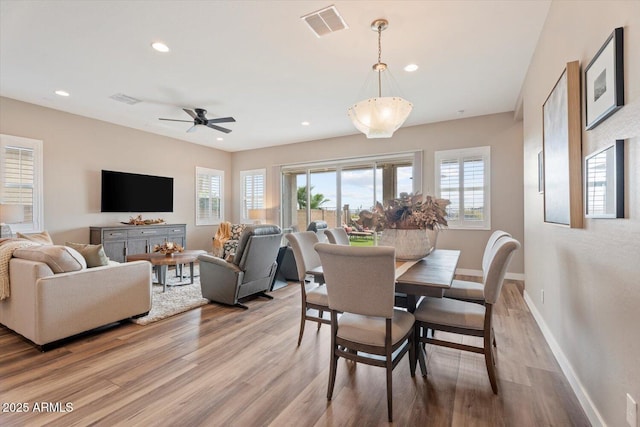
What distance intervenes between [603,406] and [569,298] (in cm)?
72

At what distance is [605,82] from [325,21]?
6.82ft

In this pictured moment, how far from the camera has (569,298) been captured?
2055mm

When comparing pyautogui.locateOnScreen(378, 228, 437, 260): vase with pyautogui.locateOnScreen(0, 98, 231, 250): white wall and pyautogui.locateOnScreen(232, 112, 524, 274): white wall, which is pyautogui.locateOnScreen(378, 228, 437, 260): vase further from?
pyautogui.locateOnScreen(0, 98, 231, 250): white wall

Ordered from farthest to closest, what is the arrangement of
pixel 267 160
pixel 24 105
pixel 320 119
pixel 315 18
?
pixel 267 160
pixel 320 119
pixel 24 105
pixel 315 18

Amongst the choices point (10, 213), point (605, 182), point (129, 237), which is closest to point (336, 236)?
point (605, 182)

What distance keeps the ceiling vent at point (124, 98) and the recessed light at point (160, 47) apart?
1.63 m

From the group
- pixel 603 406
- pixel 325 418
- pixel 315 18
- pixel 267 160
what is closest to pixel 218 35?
pixel 315 18

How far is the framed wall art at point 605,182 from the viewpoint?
1281mm

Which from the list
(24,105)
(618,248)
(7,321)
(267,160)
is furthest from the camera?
(267,160)

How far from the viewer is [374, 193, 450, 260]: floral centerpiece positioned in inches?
98.0

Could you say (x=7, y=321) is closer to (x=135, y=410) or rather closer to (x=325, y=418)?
(x=135, y=410)

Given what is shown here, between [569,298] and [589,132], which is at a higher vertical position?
[589,132]

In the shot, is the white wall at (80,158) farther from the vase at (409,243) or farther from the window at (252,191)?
the vase at (409,243)

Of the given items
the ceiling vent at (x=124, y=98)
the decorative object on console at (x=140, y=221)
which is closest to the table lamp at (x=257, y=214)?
the decorative object on console at (x=140, y=221)
